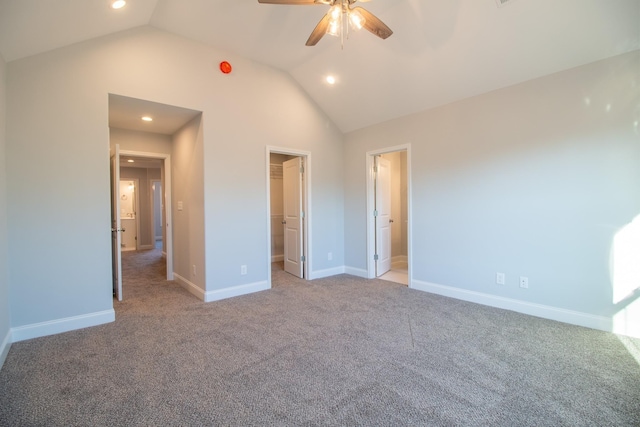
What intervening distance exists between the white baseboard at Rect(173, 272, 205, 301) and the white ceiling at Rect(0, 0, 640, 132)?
9.83 feet

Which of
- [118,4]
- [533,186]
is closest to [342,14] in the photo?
[118,4]

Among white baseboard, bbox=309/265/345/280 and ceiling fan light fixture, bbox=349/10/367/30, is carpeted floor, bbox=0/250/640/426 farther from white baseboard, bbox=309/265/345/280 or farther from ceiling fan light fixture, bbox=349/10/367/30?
ceiling fan light fixture, bbox=349/10/367/30

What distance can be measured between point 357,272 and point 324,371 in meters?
2.99

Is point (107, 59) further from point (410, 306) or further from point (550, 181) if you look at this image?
point (550, 181)

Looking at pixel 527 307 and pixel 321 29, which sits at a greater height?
pixel 321 29

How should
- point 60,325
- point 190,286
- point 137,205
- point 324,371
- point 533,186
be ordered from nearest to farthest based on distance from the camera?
point 324,371 < point 60,325 < point 533,186 < point 190,286 < point 137,205

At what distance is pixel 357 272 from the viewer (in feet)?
16.6

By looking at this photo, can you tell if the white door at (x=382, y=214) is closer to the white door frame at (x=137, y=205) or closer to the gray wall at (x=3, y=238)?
the gray wall at (x=3, y=238)

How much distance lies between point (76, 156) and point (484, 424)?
4.03 meters

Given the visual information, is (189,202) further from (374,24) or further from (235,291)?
(374,24)

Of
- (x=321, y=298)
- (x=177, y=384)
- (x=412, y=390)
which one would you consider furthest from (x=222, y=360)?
A: (x=321, y=298)

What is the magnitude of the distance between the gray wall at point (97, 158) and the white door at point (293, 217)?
2.58ft

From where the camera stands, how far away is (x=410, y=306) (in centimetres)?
351

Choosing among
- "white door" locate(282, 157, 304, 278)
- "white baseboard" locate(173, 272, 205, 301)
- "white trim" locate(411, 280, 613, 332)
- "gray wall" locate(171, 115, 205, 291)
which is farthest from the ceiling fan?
"white baseboard" locate(173, 272, 205, 301)
